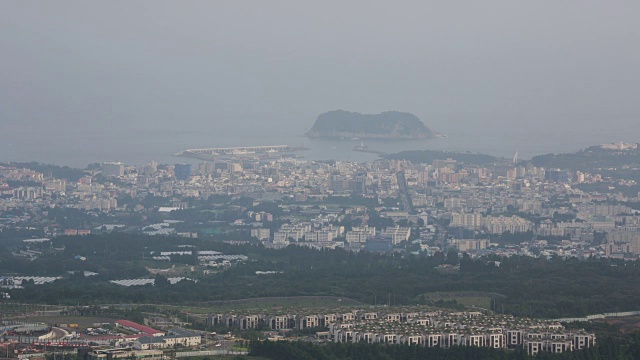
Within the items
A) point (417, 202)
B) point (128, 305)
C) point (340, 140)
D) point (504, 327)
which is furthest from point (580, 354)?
point (340, 140)

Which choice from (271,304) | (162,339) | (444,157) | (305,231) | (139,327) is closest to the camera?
(162,339)

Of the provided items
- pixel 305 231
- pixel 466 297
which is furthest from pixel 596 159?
pixel 466 297

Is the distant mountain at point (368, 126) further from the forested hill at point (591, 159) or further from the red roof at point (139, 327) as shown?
the red roof at point (139, 327)

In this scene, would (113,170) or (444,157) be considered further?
(444,157)

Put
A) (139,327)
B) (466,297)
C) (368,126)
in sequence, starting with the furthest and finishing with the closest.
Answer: (368,126) → (466,297) → (139,327)

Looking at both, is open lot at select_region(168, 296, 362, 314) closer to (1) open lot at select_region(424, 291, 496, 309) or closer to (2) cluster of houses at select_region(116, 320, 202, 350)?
(1) open lot at select_region(424, 291, 496, 309)

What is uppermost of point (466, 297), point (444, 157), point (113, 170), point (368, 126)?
point (368, 126)

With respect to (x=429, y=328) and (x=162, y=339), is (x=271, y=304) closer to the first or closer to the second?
(x=429, y=328)

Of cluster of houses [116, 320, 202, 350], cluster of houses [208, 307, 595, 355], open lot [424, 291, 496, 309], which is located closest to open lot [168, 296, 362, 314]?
cluster of houses [208, 307, 595, 355]
